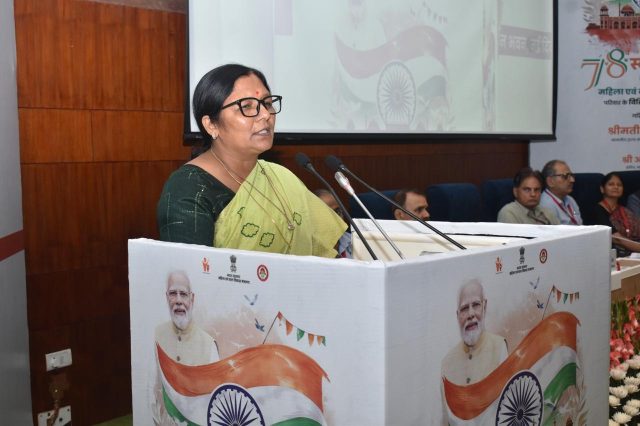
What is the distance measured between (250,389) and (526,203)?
164 inches

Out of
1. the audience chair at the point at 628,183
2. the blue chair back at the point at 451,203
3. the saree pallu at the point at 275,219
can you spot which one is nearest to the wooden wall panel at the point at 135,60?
the blue chair back at the point at 451,203

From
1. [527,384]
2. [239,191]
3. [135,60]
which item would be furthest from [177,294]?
[135,60]

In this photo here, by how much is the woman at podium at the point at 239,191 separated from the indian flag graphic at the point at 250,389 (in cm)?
33

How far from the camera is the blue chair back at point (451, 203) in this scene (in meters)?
4.62

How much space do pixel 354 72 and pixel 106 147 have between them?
1.65 meters

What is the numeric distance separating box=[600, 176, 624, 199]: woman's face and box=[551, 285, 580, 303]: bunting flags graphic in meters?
4.70

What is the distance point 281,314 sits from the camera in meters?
1.20

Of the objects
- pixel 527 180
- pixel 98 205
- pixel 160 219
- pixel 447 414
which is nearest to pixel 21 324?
pixel 98 205

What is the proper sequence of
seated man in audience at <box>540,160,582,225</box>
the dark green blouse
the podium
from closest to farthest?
1. the podium
2. the dark green blouse
3. seated man in audience at <box>540,160,582,225</box>

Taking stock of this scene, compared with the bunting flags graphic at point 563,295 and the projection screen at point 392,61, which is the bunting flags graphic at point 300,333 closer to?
the bunting flags graphic at point 563,295

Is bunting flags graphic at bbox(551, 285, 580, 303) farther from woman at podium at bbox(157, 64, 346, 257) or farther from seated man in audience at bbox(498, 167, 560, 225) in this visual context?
seated man in audience at bbox(498, 167, 560, 225)

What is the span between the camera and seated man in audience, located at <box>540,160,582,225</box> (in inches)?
217

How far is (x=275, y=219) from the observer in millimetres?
1696

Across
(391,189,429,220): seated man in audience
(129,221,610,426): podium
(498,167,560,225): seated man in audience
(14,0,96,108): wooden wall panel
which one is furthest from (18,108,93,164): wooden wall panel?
(498,167,560,225): seated man in audience
